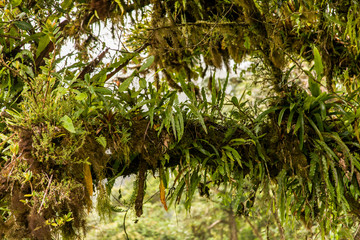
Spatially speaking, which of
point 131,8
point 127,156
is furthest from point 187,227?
point 127,156

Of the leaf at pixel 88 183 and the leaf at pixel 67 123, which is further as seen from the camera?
the leaf at pixel 88 183

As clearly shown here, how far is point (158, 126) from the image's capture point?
1442mm

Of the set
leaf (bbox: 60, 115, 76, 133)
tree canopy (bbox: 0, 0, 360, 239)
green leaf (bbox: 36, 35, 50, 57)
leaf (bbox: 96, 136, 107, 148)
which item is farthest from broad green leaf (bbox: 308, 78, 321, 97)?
green leaf (bbox: 36, 35, 50, 57)

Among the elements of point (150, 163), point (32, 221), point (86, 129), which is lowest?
point (32, 221)

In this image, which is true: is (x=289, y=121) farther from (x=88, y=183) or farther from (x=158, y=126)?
(x=88, y=183)

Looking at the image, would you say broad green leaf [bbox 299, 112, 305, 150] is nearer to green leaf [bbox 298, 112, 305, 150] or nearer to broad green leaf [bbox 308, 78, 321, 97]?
green leaf [bbox 298, 112, 305, 150]

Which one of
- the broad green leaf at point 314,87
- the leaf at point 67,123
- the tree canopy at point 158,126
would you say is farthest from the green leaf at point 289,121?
the leaf at point 67,123

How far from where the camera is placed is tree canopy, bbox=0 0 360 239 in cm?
115

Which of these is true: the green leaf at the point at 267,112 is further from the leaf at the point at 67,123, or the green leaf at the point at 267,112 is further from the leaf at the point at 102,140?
the leaf at the point at 67,123

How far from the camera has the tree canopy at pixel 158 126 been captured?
1150 mm

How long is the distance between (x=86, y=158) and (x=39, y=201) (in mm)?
208

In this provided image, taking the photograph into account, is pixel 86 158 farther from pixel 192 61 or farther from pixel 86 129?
pixel 192 61

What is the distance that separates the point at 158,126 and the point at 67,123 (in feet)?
1.36

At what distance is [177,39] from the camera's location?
7.29 ft
